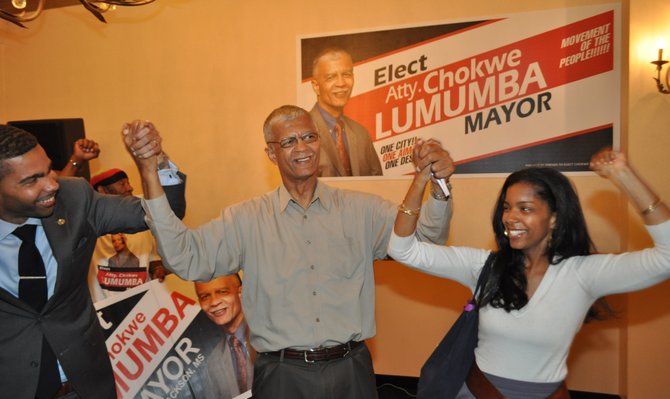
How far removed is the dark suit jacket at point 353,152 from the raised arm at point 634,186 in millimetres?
2875

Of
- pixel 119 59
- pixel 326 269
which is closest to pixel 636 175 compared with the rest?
pixel 326 269

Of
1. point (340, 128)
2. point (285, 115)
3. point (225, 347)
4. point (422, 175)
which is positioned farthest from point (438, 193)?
point (340, 128)

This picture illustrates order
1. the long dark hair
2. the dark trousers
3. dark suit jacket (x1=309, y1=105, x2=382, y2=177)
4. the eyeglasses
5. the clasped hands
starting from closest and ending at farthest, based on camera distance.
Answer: the clasped hands < the long dark hair < the dark trousers < the eyeglasses < dark suit jacket (x1=309, y1=105, x2=382, y2=177)

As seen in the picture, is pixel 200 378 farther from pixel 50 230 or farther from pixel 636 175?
pixel 636 175

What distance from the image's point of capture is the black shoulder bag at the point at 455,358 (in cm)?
199

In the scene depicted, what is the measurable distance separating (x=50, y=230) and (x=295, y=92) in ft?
9.94

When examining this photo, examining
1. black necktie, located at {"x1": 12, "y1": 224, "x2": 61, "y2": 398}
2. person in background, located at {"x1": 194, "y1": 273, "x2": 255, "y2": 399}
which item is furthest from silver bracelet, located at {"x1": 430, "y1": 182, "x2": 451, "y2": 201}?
person in background, located at {"x1": 194, "y1": 273, "x2": 255, "y2": 399}

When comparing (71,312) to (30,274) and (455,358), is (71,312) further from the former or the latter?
(455,358)

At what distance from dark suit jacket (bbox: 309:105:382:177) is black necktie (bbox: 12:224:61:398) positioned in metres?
2.87

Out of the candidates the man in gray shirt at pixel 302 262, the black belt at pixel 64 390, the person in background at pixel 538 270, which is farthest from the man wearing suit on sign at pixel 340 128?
the black belt at pixel 64 390

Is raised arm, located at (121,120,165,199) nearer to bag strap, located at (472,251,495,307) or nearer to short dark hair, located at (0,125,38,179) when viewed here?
short dark hair, located at (0,125,38,179)

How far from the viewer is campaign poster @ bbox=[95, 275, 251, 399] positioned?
11.5 ft

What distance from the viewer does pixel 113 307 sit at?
11.4 ft

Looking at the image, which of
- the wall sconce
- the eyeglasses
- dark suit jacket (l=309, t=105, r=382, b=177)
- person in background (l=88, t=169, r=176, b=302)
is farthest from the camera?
dark suit jacket (l=309, t=105, r=382, b=177)
